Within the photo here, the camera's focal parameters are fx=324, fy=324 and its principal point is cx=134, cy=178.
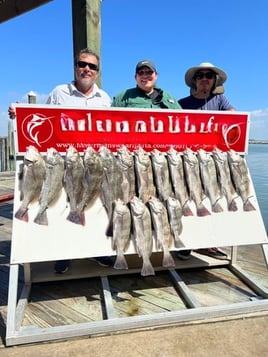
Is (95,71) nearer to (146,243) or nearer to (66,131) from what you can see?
(66,131)

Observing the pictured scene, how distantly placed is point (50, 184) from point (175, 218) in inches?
39.0

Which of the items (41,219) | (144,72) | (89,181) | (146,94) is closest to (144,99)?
(146,94)

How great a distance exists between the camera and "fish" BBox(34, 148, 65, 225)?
2346 mm

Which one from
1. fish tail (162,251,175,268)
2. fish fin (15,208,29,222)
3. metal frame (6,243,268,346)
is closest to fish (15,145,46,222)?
fish fin (15,208,29,222)

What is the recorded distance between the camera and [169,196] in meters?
2.59

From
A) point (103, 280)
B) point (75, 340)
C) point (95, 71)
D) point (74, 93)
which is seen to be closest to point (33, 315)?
point (75, 340)

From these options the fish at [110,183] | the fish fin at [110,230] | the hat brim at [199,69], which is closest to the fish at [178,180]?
the fish at [110,183]

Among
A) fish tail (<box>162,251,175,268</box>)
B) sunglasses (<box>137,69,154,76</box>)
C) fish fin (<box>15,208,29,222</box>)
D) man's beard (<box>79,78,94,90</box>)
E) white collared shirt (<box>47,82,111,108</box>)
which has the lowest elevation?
fish tail (<box>162,251,175,268</box>)

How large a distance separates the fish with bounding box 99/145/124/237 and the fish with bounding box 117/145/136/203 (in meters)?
0.04

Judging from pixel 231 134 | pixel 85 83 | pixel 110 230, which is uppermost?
pixel 85 83

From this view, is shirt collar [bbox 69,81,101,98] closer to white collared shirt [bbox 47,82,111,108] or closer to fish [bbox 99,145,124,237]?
white collared shirt [bbox 47,82,111,108]

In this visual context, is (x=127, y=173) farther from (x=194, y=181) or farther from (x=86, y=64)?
(x=86, y=64)

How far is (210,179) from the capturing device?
2686mm

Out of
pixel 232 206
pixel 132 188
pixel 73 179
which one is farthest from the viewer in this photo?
pixel 232 206
